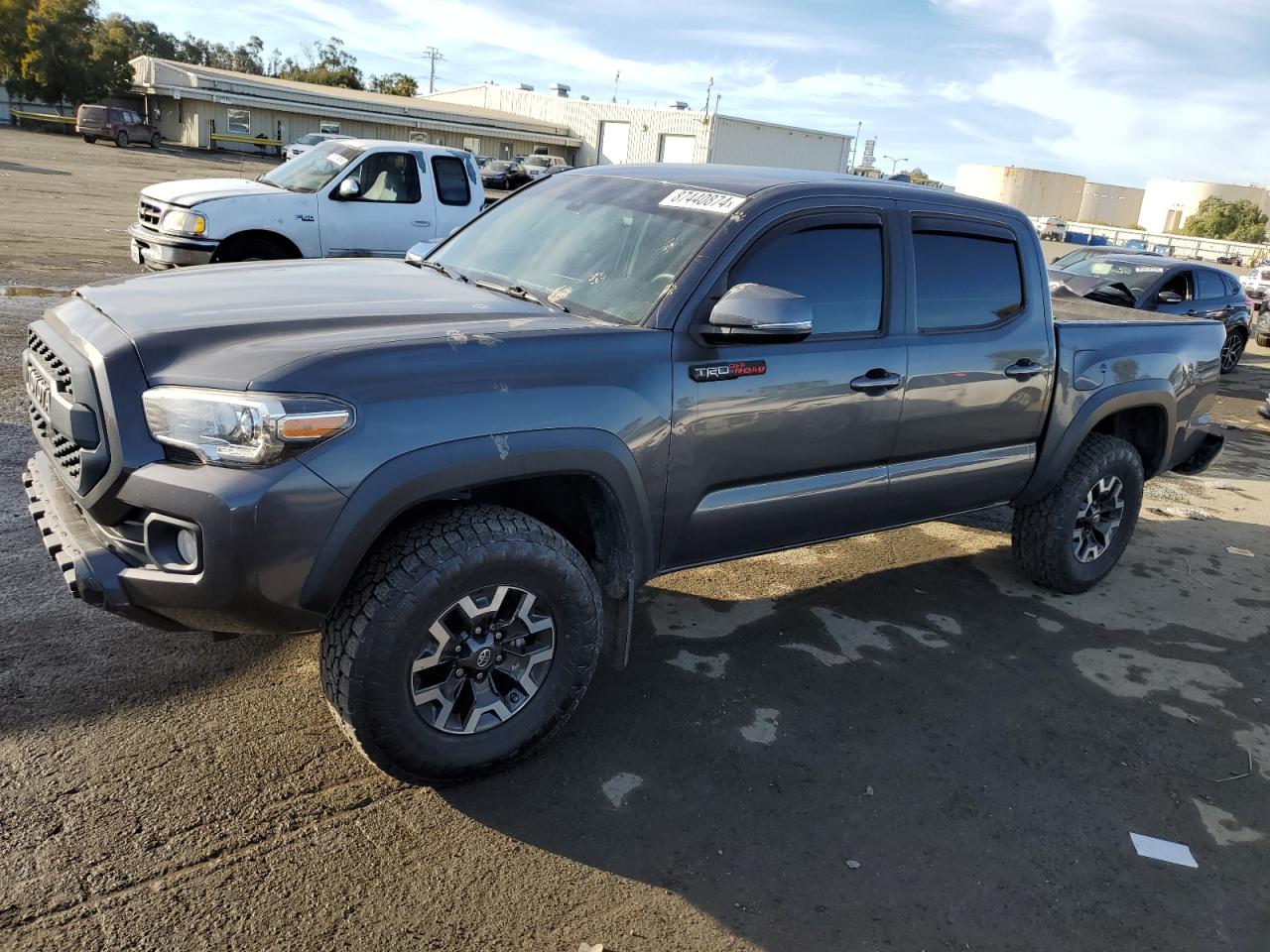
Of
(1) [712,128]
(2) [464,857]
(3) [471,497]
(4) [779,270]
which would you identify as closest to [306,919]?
(2) [464,857]

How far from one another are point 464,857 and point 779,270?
229cm

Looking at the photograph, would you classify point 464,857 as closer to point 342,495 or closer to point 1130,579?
point 342,495

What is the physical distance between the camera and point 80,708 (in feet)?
10.6

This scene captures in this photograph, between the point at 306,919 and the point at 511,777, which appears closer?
the point at 306,919

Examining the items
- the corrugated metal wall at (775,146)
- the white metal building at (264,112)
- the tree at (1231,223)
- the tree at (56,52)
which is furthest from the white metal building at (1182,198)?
the tree at (56,52)

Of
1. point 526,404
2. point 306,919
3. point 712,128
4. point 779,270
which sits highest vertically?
point 712,128

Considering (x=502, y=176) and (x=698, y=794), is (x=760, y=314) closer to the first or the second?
(x=698, y=794)

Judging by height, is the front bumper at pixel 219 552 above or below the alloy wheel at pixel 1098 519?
above

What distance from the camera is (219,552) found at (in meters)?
2.50

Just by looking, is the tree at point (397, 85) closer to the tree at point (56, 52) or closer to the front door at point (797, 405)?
the tree at point (56, 52)

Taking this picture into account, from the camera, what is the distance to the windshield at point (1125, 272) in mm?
12195

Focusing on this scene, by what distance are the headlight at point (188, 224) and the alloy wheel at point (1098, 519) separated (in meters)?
7.87

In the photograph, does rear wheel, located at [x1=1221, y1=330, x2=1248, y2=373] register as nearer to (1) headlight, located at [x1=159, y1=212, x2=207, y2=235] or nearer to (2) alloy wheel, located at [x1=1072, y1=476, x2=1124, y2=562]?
(2) alloy wheel, located at [x1=1072, y1=476, x2=1124, y2=562]

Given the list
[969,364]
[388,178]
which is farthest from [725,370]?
[388,178]
